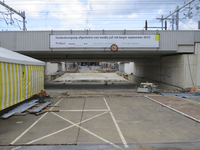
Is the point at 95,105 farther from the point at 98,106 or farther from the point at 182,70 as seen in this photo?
the point at 182,70

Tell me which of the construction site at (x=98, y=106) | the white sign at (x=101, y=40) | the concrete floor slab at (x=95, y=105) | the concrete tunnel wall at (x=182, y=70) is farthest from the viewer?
the white sign at (x=101, y=40)

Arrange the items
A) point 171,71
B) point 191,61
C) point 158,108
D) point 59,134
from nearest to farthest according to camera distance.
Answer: point 59,134
point 158,108
point 191,61
point 171,71

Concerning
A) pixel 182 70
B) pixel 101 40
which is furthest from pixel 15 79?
pixel 182 70

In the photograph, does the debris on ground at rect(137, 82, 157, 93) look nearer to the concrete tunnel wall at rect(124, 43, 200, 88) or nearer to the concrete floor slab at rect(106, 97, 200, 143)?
the concrete tunnel wall at rect(124, 43, 200, 88)

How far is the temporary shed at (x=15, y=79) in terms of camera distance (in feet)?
24.8

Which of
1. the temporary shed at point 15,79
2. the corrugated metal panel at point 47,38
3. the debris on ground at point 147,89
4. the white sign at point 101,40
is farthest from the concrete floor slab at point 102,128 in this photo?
the corrugated metal panel at point 47,38

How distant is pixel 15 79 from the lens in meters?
8.95

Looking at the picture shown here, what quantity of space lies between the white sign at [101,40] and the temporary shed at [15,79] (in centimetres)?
496

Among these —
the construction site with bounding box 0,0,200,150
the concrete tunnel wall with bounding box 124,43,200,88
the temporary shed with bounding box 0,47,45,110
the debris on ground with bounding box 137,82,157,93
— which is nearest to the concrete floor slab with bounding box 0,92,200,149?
the construction site with bounding box 0,0,200,150

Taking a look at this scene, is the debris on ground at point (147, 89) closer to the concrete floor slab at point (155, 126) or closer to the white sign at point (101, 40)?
the white sign at point (101, 40)

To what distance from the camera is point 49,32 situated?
16.8 metres

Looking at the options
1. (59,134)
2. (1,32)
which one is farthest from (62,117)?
(1,32)

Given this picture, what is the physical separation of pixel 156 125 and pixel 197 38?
13321mm

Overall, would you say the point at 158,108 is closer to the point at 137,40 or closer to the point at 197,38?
the point at 137,40
